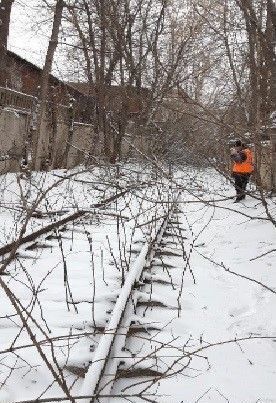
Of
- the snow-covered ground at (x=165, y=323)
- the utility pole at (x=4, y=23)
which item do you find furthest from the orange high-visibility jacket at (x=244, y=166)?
the utility pole at (x=4, y=23)

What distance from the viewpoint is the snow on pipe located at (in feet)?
7.80

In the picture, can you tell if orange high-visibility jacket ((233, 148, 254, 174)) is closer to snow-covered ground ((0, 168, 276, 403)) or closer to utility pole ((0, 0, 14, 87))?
snow-covered ground ((0, 168, 276, 403))

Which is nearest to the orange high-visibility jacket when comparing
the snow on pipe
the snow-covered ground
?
the snow-covered ground

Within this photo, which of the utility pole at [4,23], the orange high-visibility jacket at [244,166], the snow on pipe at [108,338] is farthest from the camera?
the utility pole at [4,23]

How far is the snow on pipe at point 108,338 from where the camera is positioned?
2.38 m

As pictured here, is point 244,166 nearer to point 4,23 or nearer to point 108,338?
point 4,23

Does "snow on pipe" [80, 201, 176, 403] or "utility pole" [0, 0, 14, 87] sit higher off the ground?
"utility pole" [0, 0, 14, 87]

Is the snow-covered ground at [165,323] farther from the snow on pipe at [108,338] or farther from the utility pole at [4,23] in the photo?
the utility pole at [4,23]

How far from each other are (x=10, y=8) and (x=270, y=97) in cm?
1231

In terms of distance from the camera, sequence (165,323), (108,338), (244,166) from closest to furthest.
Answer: (108,338), (165,323), (244,166)

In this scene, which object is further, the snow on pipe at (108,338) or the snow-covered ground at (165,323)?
the snow-covered ground at (165,323)

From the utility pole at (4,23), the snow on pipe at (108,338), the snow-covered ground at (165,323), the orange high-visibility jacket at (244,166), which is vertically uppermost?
the utility pole at (4,23)

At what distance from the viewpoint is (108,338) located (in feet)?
9.55

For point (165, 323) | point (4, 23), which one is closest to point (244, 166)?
point (4, 23)
